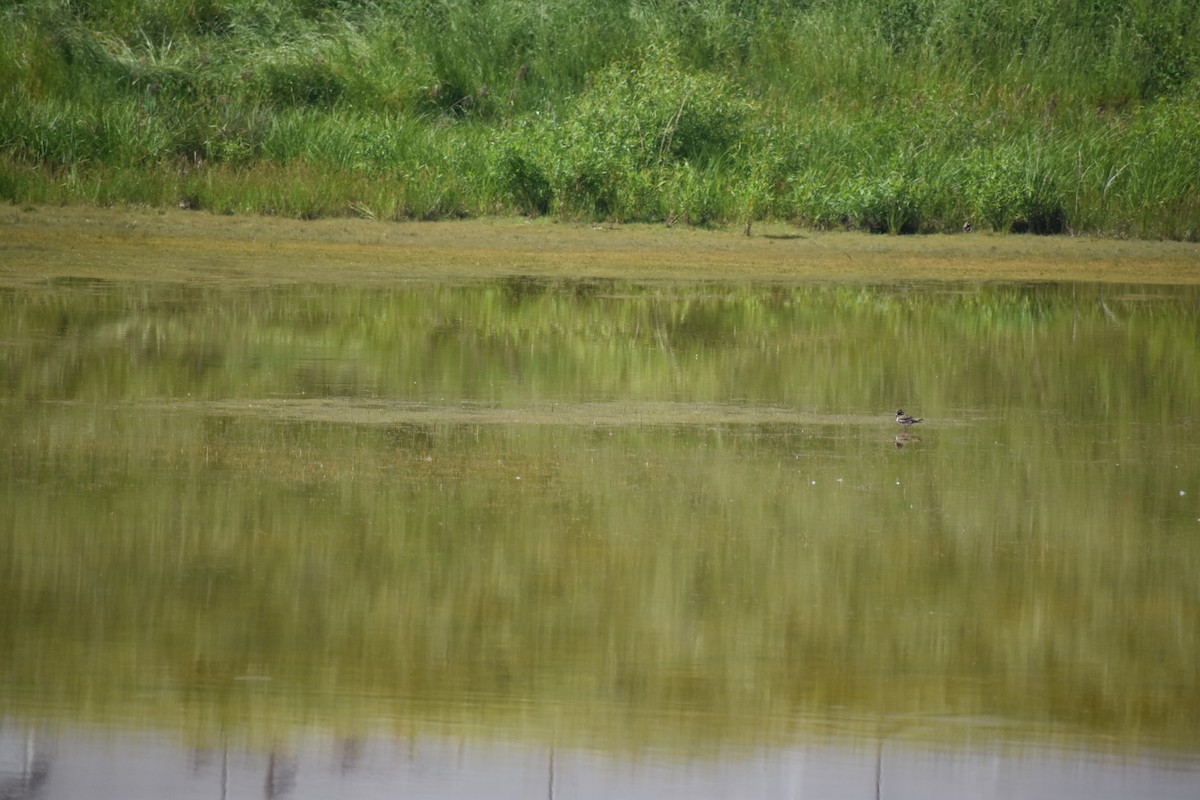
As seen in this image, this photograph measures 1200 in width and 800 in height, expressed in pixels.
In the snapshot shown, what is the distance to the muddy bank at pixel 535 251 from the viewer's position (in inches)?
620

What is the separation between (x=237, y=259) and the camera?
1590cm

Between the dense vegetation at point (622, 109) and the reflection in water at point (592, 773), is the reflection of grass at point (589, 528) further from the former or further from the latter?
the dense vegetation at point (622, 109)

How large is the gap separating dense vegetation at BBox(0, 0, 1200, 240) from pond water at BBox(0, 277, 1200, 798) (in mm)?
5731

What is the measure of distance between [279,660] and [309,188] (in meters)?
12.6

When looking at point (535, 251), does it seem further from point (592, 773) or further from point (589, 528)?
point (592, 773)

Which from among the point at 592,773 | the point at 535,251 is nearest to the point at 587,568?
the point at 592,773

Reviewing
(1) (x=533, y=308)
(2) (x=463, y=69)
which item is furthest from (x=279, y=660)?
(2) (x=463, y=69)

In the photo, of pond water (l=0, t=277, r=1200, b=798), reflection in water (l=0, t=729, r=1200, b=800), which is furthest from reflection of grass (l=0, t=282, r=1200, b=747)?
reflection in water (l=0, t=729, r=1200, b=800)

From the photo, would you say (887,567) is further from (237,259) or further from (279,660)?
(237,259)

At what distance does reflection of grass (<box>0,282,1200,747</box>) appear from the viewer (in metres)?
5.42

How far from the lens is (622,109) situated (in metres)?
17.9

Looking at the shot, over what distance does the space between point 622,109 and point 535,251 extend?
7.07 feet

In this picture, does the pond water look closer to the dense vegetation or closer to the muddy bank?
the muddy bank

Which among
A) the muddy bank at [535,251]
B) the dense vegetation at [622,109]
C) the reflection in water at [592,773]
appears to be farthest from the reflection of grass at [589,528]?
the dense vegetation at [622,109]
